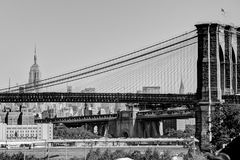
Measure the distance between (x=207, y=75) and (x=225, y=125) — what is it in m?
6.89

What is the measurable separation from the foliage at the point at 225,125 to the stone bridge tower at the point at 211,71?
311 cm

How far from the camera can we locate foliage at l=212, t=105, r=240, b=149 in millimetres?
33031

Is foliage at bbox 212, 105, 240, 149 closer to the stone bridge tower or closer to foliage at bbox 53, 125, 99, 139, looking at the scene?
the stone bridge tower

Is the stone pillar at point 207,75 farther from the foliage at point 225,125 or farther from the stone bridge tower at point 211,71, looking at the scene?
the foliage at point 225,125

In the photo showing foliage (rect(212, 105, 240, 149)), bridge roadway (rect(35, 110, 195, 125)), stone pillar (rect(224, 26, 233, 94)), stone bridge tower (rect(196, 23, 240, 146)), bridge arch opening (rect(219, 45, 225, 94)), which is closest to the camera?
foliage (rect(212, 105, 240, 149))

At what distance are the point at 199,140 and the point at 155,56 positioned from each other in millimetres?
17471

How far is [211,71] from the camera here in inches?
1601

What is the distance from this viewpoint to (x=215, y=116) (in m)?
35.4

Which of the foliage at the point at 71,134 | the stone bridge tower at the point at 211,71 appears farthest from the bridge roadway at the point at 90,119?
the stone bridge tower at the point at 211,71

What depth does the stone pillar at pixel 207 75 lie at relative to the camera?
1574 inches

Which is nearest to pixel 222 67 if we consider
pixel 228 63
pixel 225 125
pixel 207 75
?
pixel 228 63

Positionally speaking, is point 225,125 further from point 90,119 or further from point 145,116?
point 90,119

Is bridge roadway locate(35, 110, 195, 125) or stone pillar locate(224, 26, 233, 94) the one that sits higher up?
stone pillar locate(224, 26, 233, 94)

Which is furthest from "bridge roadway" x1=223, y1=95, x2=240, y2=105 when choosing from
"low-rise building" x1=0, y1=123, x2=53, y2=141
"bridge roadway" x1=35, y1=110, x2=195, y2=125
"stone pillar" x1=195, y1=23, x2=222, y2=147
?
"low-rise building" x1=0, y1=123, x2=53, y2=141
